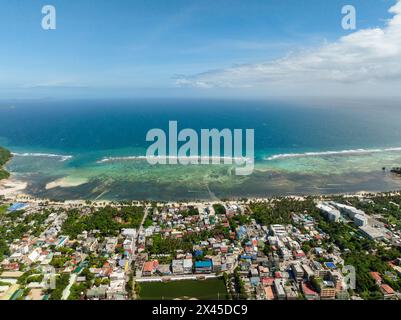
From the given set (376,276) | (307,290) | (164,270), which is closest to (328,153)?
(376,276)

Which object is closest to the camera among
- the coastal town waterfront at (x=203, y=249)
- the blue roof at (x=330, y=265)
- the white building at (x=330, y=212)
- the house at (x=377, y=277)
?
the coastal town waterfront at (x=203, y=249)

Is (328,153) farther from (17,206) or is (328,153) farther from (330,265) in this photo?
(17,206)

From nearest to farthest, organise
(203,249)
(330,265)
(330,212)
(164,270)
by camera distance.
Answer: (164,270), (330,265), (203,249), (330,212)

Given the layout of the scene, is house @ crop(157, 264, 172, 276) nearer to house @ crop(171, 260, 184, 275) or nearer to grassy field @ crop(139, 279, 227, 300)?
house @ crop(171, 260, 184, 275)

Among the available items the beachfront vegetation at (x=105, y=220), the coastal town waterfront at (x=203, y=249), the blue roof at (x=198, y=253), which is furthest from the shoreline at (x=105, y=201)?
the blue roof at (x=198, y=253)

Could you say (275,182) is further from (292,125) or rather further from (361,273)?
(292,125)

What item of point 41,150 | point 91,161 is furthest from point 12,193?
point 41,150

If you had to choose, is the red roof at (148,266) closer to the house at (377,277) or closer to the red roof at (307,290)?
the red roof at (307,290)
